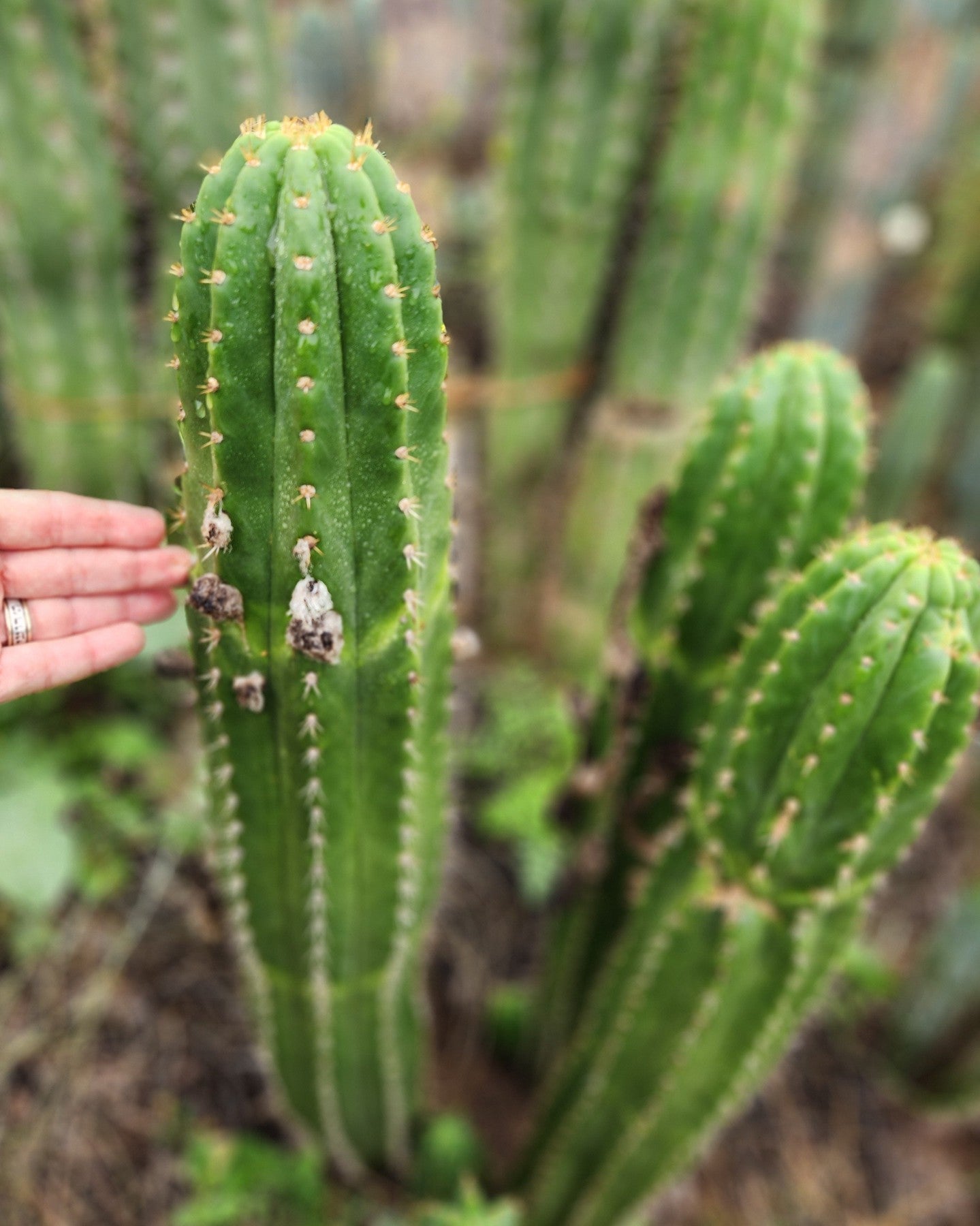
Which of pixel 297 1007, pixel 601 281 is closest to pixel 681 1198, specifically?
pixel 297 1007

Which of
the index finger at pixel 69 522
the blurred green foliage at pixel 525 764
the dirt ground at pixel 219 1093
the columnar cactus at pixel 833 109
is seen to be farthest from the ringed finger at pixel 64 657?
the columnar cactus at pixel 833 109

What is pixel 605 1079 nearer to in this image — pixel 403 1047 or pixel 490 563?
pixel 403 1047

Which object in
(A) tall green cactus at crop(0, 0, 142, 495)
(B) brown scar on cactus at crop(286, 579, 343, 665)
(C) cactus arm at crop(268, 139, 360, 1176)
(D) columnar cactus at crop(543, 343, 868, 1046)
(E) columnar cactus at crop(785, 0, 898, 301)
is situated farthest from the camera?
(E) columnar cactus at crop(785, 0, 898, 301)

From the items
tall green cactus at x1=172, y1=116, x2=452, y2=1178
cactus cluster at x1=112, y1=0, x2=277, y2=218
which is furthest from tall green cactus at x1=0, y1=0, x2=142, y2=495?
tall green cactus at x1=172, y1=116, x2=452, y2=1178

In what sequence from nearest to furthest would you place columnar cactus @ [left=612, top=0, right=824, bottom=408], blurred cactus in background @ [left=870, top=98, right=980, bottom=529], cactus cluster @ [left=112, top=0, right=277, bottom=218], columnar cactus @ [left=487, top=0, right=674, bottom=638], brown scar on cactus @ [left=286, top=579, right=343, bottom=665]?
brown scar on cactus @ [left=286, top=579, right=343, bottom=665] → cactus cluster @ [left=112, top=0, right=277, bottom=218] → columnar cactus @ [left=612, top=0, right=824, bottom=408] → columnar cactus @ [left=487, top=0, right=674, bottom=638] → blurred cactus in background @ [left=870, top=98, right=980, bottom=529]

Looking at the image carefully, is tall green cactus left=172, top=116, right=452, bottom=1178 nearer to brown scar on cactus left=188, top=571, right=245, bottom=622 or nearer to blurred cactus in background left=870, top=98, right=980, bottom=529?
brown scar on cactus left=188, top=571, right=245, bottom=622

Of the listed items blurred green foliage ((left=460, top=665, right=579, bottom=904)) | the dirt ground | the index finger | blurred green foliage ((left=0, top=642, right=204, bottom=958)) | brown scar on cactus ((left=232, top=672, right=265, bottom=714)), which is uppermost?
the index finger

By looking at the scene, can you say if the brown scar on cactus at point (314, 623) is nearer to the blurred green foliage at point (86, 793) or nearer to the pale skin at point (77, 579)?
the pale skin at point (77, 579)
